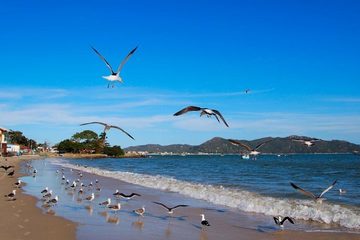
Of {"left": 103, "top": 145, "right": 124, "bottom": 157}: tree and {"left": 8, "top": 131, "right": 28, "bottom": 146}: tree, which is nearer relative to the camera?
{"left": 8, "top": 131, "right": 28, "bottom": 146}: tree

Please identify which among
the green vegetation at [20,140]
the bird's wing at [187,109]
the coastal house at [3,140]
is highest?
the green vegetation at [20,140]

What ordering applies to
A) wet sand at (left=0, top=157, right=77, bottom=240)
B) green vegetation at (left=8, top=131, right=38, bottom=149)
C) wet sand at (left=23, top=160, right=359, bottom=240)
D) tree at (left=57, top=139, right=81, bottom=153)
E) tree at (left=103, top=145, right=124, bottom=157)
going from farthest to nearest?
tree at (left=103, top=145, right=124, bottom=157) < tree at (left=57, top=139, right=81, bottom=153) < green vegetation at (left=8, top=131, right=38, bottom=149) < wet sand at (left=23, top=160, right=359, bottom=240) < wet sand at (left=0, top=157, right=77, bottom=240)

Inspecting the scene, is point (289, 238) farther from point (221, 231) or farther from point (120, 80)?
point (120, 80)

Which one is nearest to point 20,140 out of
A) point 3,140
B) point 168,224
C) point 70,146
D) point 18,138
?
point 18,138

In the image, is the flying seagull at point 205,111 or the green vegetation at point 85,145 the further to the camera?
the green vegetation at point 85,145

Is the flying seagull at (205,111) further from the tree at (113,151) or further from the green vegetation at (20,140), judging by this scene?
the tree at (113,151)

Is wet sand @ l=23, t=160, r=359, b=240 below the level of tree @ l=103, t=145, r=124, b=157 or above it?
below

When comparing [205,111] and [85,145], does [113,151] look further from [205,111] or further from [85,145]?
[205,111]

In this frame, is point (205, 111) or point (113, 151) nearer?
point (205, 111)

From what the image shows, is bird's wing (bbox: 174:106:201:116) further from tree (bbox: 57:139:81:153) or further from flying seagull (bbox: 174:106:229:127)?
tree (bbox: 57:139:81:153)

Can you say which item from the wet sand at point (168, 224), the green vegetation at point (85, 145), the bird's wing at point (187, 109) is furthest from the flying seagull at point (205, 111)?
the green vegetation at point (85, 145)

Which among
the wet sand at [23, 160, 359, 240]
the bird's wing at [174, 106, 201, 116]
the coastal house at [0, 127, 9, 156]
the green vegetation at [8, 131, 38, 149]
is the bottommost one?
the wet sand at [23, 160, 359, 240]

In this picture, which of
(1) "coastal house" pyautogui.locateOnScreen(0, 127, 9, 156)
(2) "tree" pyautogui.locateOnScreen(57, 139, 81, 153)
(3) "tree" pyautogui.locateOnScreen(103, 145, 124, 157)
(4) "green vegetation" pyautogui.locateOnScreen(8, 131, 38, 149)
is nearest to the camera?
(1) "coastal house" pyautogui.locateOnScreen(0, 127, 9, 156)

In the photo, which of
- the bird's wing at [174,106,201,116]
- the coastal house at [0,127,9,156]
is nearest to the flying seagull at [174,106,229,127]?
the bird's wing at [174,106,201,116]
